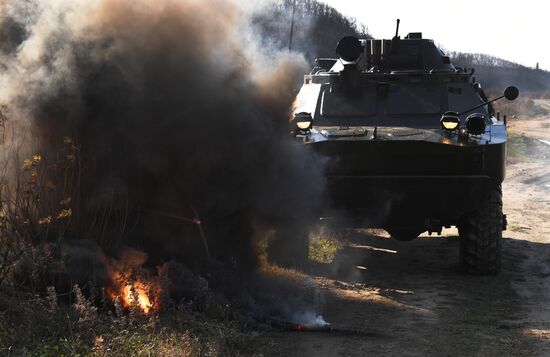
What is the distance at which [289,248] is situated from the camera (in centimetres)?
810

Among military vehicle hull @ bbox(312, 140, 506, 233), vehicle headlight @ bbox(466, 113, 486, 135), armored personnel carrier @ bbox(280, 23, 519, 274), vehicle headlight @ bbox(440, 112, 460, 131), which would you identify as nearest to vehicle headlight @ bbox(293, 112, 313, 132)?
armored personnel carrier @ bbox(280, 23, 519, 274)

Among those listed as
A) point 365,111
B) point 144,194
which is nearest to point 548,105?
point 365,111

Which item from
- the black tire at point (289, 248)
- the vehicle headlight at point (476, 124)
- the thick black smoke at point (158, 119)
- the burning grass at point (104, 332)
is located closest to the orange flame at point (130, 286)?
the burning grass at point (104, 332)

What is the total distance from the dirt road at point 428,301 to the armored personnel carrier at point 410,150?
1.52 feet

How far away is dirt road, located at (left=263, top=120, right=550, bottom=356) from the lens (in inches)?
226

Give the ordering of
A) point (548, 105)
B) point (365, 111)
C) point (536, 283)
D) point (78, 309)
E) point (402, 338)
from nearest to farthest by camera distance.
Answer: point (78, 309), point (402, 338), point (536, 283), point (365, 111), point (548, 105)

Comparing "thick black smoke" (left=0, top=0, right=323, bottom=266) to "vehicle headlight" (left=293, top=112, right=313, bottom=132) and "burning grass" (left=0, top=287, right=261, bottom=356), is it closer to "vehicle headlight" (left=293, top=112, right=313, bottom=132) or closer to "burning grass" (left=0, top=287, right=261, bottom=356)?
"vehicle headlight" (left=293, top=112, right=313, bottom=132)

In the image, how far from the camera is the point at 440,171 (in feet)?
24.9

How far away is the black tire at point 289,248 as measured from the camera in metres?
8.01

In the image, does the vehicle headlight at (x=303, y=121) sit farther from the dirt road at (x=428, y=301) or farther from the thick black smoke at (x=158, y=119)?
the dirt road at (x=428, y=301)

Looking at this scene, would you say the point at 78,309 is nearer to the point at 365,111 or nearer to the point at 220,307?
the point at 220,307

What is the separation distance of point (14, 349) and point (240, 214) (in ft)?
8.50

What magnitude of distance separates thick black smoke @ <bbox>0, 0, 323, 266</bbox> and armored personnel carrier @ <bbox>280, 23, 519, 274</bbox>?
39 centimetres

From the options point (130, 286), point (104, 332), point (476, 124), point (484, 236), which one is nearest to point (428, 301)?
point (484, 236)
